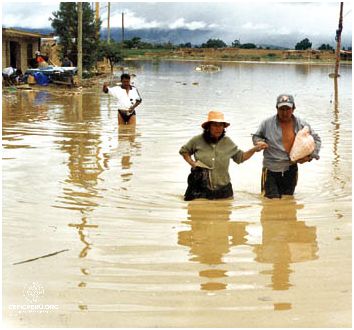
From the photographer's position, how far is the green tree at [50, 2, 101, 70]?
1361 inches

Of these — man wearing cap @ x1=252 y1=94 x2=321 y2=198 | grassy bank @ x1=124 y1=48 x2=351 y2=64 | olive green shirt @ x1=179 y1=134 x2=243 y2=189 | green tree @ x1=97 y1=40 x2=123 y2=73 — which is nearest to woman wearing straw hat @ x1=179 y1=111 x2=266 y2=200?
olive green shirt @ x1=179 y1=134 x2=243 y2=189

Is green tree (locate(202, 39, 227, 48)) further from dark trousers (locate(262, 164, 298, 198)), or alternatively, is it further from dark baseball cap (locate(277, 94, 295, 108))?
dark baseball cap (locate(277, 94, 295, 108))

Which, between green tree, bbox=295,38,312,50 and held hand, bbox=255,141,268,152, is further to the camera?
green tree, bbox=295,38,312,50

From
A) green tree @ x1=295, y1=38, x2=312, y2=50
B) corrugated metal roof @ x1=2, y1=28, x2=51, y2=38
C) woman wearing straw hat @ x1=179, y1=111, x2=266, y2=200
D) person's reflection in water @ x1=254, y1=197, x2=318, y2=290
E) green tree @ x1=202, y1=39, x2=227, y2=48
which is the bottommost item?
person's reflection in water @ x1=254, y1=197, x2=318, y2=290

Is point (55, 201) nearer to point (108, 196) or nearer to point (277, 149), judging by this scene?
point (108, 196)

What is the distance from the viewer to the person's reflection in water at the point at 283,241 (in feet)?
15.4

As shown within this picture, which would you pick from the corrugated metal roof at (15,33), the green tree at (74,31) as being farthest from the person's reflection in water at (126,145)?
the green tree at (74,31)

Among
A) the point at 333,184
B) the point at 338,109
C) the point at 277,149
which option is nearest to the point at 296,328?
the point at 277,149

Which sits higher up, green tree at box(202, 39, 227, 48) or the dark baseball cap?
green tree at box(202, 39, 227, 48)

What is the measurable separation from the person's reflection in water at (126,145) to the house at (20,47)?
1611 cm

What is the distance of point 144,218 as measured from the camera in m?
6.26

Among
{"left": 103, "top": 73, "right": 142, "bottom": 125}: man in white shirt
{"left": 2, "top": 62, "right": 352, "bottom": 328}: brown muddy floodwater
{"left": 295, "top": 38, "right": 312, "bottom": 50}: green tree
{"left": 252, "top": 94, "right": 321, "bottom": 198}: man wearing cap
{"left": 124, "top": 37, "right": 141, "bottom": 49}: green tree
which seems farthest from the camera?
{"left": 295, "top": 38, "right": 312, "bottom": 50}: green tree

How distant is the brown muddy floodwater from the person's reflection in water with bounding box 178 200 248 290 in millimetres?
16

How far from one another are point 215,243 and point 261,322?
1696 millimetres
